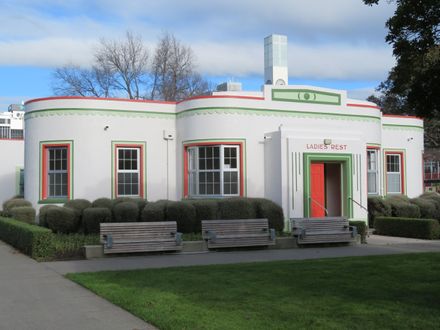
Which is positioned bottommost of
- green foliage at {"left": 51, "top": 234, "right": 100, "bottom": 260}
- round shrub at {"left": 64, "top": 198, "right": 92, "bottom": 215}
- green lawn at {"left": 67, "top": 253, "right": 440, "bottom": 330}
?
green lawn at {"left": 67, "top": 253, "right": 440, "bottom": 330}

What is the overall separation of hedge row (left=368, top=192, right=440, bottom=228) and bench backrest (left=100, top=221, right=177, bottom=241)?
31.6 feet

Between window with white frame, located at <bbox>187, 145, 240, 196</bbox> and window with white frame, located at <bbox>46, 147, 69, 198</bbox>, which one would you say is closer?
window with white frame, located at <bbox>187, 145, 240, 196</bbox>

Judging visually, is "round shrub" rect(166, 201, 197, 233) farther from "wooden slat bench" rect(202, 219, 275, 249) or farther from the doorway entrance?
the doorway entrance

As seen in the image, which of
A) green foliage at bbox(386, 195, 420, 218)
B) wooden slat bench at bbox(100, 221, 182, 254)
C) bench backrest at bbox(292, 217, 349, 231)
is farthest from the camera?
green foliage at bbox(386, 195, 420, 218)

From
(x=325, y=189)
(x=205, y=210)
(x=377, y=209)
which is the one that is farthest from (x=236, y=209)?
(x=377, y=209)

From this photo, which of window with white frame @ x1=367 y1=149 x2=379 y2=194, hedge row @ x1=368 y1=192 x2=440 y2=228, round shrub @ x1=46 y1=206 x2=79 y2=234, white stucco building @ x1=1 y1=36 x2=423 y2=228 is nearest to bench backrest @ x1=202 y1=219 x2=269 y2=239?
white stucco building @ x1=1 y1=36 x2=423 y2=228

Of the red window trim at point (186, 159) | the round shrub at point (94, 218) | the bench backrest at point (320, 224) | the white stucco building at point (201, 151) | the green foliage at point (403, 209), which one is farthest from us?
the green foliage at point (403, 209)

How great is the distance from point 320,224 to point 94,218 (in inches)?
274

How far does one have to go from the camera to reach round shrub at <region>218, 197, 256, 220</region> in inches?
714

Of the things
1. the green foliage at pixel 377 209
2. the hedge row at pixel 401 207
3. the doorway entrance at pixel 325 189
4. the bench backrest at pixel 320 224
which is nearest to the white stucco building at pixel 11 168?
the doorway entrance at pixel 325 189

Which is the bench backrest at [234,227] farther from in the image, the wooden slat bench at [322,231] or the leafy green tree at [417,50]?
the leafy green tree at [417,50]

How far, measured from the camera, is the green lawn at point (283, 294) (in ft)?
23.2

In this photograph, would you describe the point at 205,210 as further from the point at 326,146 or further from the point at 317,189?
the point at 326,146

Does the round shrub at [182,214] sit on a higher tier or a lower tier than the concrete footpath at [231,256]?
higher
